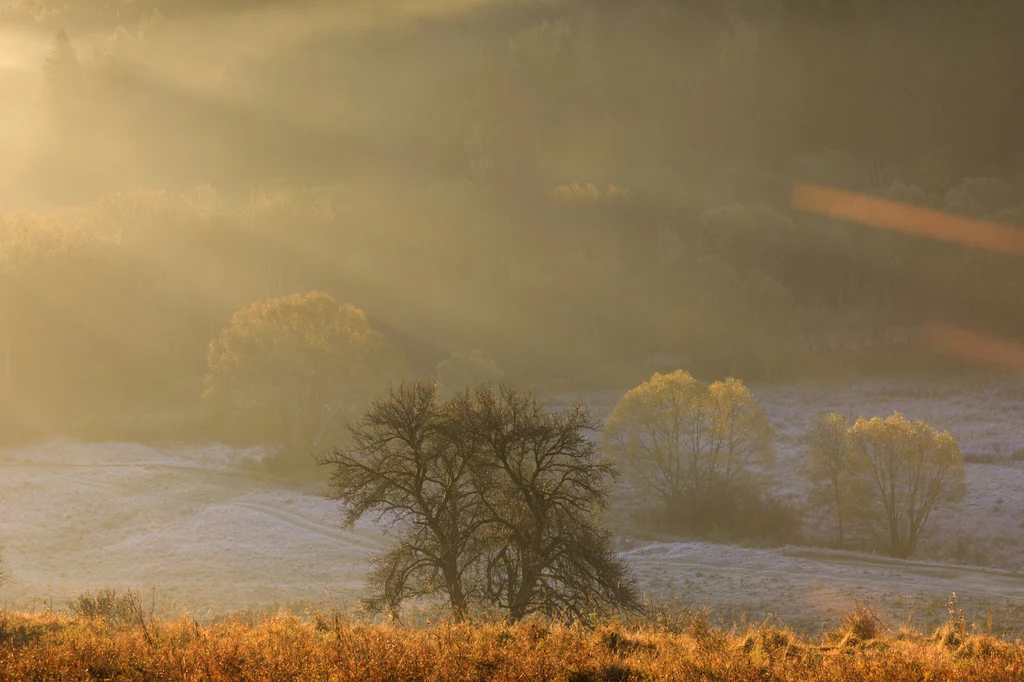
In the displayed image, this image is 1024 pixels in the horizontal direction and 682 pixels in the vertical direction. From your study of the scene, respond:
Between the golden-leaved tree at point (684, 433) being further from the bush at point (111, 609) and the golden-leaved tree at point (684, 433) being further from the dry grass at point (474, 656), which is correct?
the dry grass at point (474, 656)

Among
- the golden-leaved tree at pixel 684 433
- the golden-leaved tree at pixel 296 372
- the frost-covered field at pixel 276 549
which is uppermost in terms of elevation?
the golden-leaved tree at pixel 296 372

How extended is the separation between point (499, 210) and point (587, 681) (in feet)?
560

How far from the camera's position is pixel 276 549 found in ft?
162

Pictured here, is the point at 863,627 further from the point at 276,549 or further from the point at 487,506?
the point at 276,549

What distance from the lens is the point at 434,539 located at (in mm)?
28516

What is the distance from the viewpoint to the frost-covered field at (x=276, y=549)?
38.5 metres

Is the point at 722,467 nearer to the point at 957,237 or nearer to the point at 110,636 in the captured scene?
the point at 110,636

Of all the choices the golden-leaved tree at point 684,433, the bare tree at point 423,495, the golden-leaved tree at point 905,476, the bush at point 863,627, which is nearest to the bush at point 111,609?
the bare tree at point 423,495

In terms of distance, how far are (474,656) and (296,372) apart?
66.6 metres

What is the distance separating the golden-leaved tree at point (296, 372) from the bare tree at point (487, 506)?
49.2m

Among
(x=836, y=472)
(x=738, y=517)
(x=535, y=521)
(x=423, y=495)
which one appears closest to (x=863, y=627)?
(x=535, y=521)

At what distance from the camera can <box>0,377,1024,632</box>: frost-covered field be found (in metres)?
38.5

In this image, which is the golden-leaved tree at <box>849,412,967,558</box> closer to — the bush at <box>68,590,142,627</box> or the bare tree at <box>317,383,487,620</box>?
the bare tree at <box>317,383,487,620</box>

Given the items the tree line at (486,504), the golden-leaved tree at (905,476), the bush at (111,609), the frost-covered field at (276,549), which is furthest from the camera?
the golden-leaved tree at (905,476)
